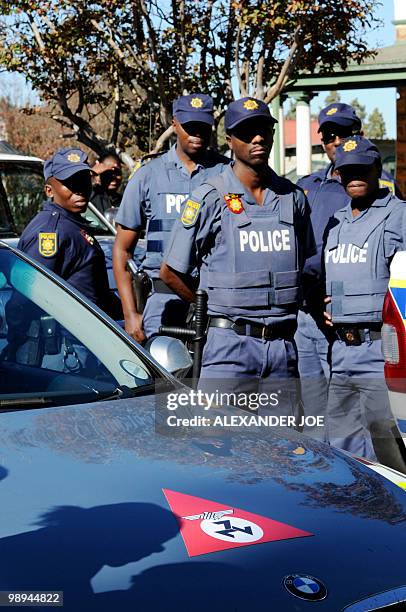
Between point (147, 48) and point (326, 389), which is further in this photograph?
point (147, 48)

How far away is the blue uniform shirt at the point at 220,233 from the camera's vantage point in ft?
14.8

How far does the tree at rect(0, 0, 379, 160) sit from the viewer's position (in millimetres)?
12633

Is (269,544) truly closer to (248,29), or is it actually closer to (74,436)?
(74,436)

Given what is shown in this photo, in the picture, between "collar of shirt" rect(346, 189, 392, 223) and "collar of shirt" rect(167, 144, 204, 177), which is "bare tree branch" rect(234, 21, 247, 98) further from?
"collar of shirt" rect(346, 189, 392, 223)

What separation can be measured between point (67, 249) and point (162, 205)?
1.94ft

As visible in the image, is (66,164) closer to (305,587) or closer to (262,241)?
(262,241)

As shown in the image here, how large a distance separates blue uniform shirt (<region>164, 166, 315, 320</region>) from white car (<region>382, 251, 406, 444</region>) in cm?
53

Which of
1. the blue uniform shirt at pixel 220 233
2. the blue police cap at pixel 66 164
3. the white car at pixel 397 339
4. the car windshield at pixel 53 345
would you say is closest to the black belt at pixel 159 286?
the blue police cap at pixel 66 164

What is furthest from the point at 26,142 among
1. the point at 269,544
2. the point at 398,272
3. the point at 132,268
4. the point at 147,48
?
the point at 269,544

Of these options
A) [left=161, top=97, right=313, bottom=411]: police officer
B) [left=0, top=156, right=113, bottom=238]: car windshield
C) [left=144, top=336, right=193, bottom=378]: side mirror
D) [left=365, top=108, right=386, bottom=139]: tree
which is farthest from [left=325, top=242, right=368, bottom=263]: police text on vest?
[left=365, top=108, right=386, bottom=139]: tree

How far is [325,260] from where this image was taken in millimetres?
5203

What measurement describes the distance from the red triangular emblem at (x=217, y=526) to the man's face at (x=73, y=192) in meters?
3.32

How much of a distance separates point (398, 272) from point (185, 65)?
949 cm

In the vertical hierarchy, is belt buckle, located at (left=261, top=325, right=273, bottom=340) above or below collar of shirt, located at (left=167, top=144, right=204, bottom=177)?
below
